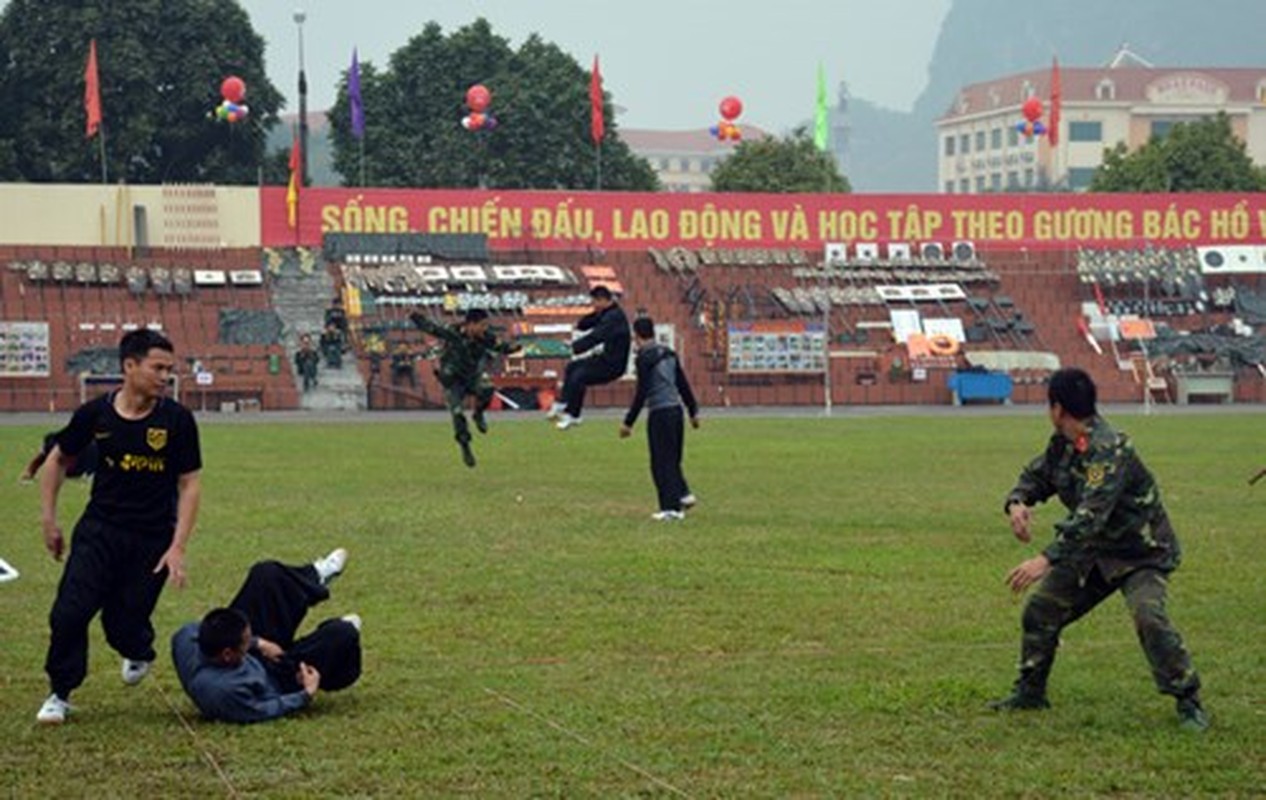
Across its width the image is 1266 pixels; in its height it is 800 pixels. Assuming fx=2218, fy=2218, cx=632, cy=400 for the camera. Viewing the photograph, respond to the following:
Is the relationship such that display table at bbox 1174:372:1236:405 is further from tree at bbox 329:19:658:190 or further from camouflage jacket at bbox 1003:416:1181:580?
camouflage jacket at bbox 1003:416:1181:580

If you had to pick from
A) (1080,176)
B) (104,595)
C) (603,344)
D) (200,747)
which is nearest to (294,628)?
(104,595)

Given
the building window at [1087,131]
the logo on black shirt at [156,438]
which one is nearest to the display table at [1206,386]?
the logo on black shirt at [156,438]

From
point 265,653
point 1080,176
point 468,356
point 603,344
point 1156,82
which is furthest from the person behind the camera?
point 1156,82

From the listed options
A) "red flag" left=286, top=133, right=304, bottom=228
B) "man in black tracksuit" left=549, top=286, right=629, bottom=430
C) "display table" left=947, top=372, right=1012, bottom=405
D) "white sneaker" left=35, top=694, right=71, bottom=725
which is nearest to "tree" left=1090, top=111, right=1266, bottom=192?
"display table" left=947, top=372, right=1012, bottom=405

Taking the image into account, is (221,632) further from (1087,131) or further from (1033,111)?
(1087,131)

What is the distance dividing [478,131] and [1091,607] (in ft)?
270

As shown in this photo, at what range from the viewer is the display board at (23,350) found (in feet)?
194

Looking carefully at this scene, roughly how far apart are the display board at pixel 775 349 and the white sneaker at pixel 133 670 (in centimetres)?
5409

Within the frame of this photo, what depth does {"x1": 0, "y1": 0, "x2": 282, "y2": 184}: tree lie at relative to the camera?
8275 centimetres

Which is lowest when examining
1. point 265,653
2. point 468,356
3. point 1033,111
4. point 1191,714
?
point 1191,714

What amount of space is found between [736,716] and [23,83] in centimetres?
7713

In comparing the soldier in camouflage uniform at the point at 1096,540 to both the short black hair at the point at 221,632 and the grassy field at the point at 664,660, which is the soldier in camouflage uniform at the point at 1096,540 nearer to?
the grassy field at the point at 664,660

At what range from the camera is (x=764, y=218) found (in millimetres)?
73500

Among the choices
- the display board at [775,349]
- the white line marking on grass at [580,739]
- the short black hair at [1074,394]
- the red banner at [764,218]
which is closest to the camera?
the white line marking on grass at [580,739]
